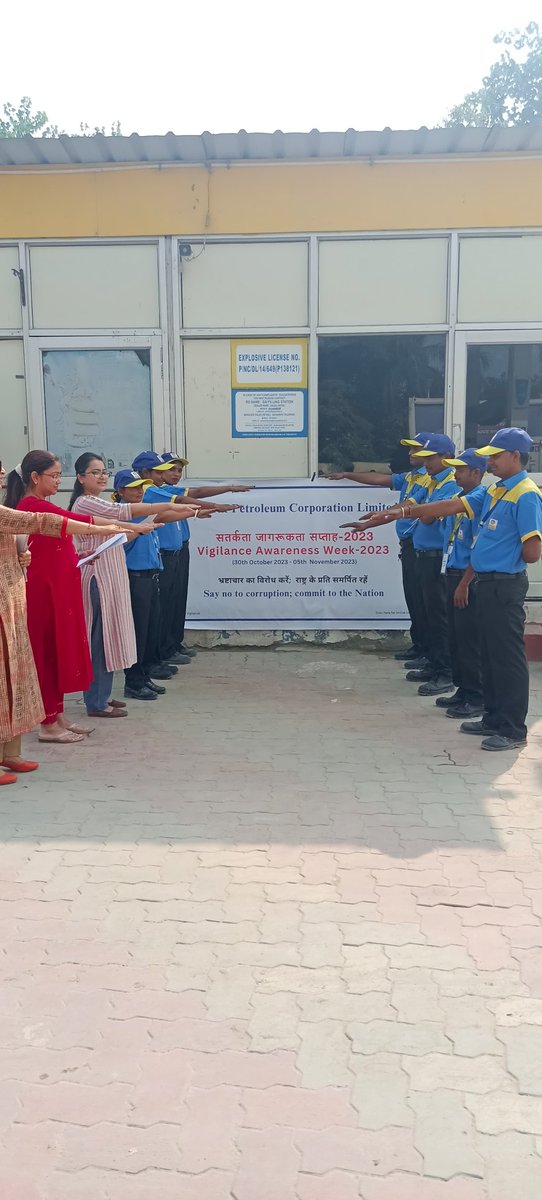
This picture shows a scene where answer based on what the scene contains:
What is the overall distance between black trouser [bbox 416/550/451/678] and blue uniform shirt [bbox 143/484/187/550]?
72.2 inches

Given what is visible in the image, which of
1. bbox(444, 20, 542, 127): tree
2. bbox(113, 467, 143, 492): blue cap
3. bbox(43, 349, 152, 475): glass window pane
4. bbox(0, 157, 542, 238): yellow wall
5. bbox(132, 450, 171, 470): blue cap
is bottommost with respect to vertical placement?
bbox(113, 467, 143, 492): blue cap

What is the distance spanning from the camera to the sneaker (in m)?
5.29

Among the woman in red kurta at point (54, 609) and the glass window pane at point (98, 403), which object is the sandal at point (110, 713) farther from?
the glass window pane at point (98, 403)

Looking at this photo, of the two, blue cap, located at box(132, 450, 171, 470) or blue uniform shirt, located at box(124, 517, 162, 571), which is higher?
blue cap, located at box(132, 450, 171, 470)

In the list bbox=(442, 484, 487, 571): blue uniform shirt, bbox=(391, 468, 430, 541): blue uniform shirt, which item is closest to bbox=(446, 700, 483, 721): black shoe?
bbox=(442, 484, 487, 571): blue uniform shirt

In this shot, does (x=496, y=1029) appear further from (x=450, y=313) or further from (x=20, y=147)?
(x=20, y=147)

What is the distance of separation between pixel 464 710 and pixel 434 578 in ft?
3.87

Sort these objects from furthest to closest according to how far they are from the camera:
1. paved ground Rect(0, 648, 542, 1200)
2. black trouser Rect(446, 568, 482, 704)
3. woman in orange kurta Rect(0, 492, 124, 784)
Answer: black trouser Rect(446, 568, 482, 704), woman in orange kurta Rect(0, 492, 124, 784), paved ground Rect(0, 648, 542, 1200)

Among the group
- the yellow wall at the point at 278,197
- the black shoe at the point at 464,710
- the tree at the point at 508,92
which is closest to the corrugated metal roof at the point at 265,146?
the yellow wall at the point at 278,197

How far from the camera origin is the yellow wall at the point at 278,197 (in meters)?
7.34

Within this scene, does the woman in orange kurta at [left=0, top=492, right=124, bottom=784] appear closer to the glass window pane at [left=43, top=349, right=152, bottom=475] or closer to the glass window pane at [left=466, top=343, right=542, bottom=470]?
the glass window pane at [left=43, top=349, right=152, bottom=475]

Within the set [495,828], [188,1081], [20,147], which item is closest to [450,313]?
[20,147]

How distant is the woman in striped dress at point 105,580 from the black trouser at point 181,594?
4.71ft

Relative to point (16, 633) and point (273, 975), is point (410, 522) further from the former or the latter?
point (273, 975)
